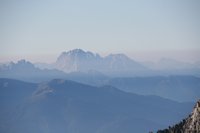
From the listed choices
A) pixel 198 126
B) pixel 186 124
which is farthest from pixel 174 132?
pixel 198 126

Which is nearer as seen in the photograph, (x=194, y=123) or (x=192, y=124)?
(x=194, y=123)

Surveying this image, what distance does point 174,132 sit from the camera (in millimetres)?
118250

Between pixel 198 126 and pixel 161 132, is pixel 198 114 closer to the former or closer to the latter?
pixel 198 126

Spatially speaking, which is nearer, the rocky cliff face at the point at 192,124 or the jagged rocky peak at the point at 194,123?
the jagged rocky peak at the point at 194,123

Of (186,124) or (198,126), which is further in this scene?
(186,124)

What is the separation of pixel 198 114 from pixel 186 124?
7.34m

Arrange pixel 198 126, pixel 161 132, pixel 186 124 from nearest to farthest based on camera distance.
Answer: pixel 198 126 < pixel 186 124 < pixel 161 132

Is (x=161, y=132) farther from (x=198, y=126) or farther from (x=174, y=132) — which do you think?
(x=198, y=126)

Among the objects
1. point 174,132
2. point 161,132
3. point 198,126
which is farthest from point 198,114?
point 161,132

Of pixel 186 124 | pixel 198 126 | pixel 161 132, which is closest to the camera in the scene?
pixel 198 126

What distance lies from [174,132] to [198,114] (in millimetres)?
11166

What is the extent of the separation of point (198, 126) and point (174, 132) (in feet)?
38.3

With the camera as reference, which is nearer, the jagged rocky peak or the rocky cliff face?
the jagged rocky peak

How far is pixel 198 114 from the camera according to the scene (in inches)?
4289
